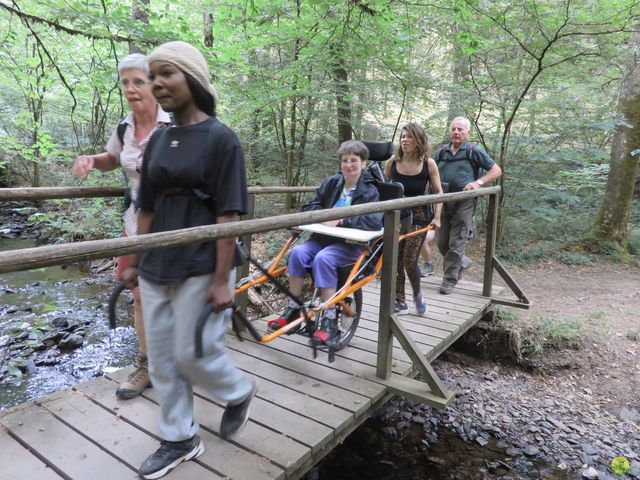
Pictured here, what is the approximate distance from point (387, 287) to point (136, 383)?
185cm

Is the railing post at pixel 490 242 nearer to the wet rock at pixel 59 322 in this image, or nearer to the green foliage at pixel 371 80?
the green foliage at pixel 371 80

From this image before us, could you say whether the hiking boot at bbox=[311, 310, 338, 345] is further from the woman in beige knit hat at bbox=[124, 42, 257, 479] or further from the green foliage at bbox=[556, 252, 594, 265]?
the green foliage at bbox=[556, 252, 594, 265]

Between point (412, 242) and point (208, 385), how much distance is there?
9.36ft

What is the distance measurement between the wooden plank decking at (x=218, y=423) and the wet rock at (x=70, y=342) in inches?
113

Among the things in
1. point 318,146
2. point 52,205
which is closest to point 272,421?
point 318,146

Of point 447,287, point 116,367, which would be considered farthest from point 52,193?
point 447,287

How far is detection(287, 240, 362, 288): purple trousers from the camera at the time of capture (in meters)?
3.33

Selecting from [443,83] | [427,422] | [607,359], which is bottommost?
[427,422]

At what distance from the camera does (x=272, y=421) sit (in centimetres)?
260

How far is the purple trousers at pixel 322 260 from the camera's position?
10.9ft

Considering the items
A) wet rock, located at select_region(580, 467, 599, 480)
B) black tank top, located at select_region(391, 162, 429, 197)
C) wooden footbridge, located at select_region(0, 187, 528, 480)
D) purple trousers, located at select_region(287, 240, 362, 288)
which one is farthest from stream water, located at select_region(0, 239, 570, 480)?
black tank top, located at select_region(391, 162, 429, 197)

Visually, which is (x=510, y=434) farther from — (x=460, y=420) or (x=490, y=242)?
(x=490, y=242)

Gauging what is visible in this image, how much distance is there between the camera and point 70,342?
539 centimetres

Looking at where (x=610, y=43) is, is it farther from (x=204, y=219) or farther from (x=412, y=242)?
(x=204, y=219)
